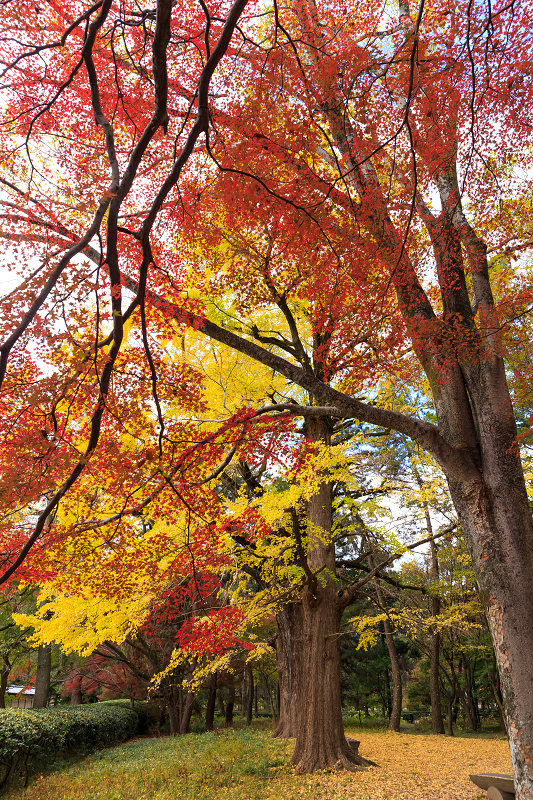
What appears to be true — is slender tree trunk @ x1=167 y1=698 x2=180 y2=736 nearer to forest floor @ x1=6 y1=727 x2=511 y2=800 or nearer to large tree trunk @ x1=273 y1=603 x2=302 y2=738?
forest floor @ x1=6 y1=727 x2=511 y2=800

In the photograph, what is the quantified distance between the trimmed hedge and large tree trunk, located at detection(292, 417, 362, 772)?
6212 millimetres

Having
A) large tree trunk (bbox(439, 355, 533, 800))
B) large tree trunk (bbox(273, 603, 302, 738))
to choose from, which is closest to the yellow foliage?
large tree trunk (bbox(273, 603, 302, 738))

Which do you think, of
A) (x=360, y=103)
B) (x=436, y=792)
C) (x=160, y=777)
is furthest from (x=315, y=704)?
(x=360, y=103)

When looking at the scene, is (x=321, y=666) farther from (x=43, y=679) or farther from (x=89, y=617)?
(x=43, y=679)

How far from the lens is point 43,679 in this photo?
17.3 metres

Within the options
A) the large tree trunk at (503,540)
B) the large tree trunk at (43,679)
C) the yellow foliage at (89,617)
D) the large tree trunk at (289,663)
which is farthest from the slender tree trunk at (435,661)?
the large tree trunk at (43,679)

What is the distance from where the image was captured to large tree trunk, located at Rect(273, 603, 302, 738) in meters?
11.2

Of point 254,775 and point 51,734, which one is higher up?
point 254,775

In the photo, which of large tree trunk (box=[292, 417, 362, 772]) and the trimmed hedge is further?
the trimmed hedge

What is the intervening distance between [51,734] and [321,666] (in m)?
8.10

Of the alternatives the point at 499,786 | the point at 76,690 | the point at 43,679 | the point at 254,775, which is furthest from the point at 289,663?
the point at 76,690

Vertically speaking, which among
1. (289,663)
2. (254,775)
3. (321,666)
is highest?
(321,666)

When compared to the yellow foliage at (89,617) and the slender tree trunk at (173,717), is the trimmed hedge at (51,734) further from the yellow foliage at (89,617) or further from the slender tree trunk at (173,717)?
the yellow foliage at (89,617)

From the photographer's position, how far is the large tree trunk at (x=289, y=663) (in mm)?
11203
